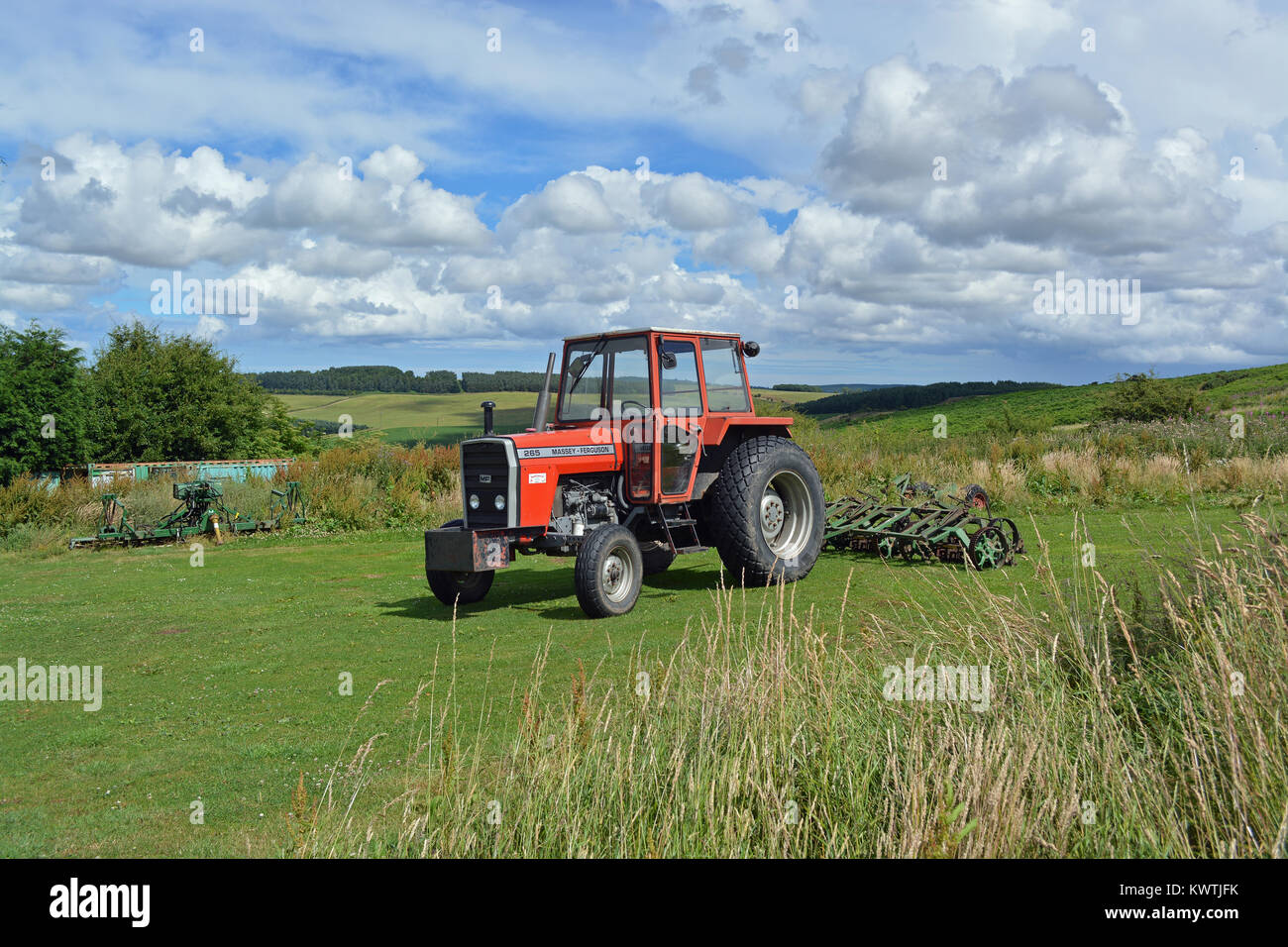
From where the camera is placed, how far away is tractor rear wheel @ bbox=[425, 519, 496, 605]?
9258mm

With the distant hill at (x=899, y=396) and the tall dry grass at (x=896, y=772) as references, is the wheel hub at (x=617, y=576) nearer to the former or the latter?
the tall dry grass at (x=896, y=772)

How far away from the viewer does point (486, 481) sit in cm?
874

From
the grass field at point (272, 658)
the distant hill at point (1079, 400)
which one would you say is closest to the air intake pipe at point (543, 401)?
the grass field at point (272, 658)

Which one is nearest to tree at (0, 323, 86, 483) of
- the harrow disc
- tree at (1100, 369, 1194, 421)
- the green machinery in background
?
the green machinery in background

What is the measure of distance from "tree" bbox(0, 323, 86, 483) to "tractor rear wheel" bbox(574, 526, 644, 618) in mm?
14997

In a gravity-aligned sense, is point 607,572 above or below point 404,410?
below

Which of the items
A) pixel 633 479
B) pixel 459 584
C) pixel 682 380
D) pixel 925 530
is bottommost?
pixel 459 584

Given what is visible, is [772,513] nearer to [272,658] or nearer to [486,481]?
[486,481]

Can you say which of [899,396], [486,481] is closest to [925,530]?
[486,481]

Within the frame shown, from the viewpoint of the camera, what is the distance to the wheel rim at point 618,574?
8578 millimetres

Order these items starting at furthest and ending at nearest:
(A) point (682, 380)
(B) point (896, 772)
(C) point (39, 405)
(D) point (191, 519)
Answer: (C) point (39, 405) < (D) point (191, 519) < (A) point (682, 380) < (B) point (896, 772)

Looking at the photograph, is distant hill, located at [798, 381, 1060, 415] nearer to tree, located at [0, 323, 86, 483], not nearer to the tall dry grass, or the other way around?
tree, located at [0, 323, 86, 483]

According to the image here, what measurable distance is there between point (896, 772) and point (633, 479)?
6132mm

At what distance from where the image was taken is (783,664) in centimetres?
407
